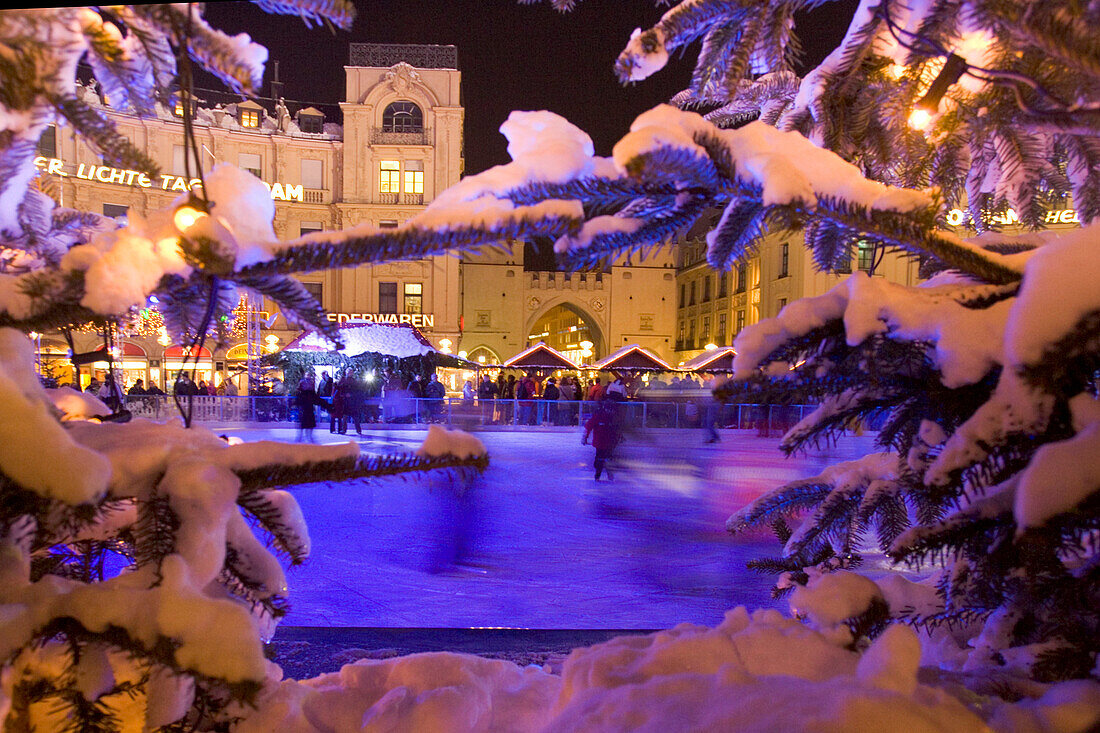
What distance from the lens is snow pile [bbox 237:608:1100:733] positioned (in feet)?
2.50

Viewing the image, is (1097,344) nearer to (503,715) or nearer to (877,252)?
(877,252)

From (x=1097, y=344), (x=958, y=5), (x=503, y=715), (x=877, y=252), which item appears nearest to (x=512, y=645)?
(x=503, y=715)

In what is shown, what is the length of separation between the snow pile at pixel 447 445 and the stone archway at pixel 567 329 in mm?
32084

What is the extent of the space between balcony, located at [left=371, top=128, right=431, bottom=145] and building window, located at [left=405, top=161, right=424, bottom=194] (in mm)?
889

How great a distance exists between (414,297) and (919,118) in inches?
1119

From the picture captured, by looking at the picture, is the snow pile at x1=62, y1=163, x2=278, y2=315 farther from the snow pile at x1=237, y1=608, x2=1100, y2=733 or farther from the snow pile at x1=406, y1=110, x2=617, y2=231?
the snow pile at x1=237, y1=608, x2=1100, y2=733

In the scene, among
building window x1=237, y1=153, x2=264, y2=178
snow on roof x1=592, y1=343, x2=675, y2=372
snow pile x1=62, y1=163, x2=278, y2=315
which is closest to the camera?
snow pile x1=62, y1=163, x2=278, y2=315

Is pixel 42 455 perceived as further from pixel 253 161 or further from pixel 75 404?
pixel 253 161

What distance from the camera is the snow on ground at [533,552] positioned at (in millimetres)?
3141

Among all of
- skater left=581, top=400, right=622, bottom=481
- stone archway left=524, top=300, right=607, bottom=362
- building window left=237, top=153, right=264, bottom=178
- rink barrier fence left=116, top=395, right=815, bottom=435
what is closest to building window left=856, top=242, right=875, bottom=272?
skater left=581, top=400, right=622, bottom=481

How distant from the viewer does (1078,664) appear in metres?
0.88

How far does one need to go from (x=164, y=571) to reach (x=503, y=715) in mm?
608

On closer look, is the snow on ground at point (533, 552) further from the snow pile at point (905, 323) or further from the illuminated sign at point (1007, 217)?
the illuminated sign at point (1007, 217)

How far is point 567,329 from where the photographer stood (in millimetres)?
51688
